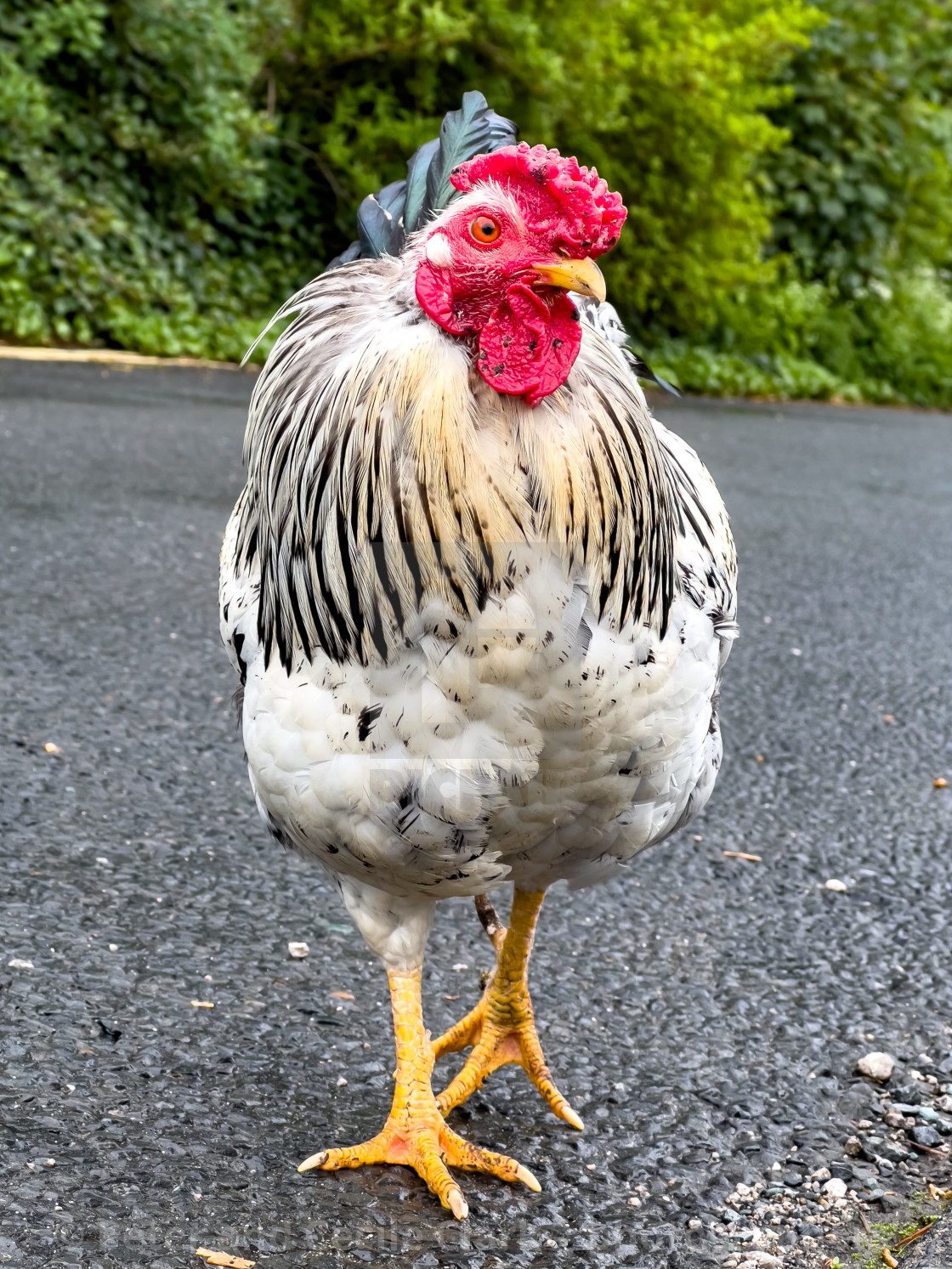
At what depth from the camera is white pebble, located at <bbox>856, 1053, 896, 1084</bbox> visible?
3029mm

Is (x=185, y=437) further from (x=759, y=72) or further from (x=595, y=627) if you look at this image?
(x=759, y=72)

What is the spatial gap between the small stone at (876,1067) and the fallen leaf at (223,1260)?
1411 millimetres

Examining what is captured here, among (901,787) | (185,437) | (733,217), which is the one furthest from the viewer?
(733,217)

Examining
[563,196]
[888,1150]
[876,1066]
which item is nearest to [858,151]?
[876,1066]

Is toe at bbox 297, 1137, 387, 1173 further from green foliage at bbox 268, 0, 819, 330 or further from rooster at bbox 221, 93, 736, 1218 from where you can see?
green foliage at bbox 268, 0, 819, 330

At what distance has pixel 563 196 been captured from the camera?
86.4 inches

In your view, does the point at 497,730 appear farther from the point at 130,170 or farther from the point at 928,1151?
the point at 130,170

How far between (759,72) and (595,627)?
16.0 m

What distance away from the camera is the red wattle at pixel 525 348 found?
7.13ft

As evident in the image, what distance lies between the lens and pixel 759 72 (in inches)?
652

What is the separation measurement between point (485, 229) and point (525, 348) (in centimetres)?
22

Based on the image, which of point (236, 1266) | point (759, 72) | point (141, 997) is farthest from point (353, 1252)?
point (759, 72)

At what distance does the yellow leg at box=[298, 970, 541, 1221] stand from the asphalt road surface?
38 millimetres

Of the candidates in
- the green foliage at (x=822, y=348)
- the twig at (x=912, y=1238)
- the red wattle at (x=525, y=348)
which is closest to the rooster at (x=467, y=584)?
the red wattle at (x=525, y=348)
